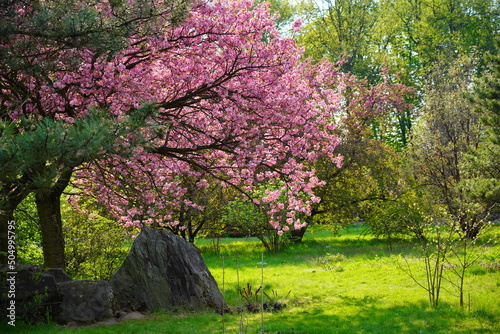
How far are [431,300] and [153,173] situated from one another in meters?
6.32

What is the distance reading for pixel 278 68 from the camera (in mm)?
9078

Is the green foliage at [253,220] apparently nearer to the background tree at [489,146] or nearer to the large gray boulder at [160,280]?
the background tree at [489,146]

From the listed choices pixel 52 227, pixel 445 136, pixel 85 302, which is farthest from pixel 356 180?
pixel 85 302

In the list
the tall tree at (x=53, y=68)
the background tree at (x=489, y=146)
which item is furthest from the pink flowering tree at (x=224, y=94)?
the background tree at (x=489, y=146)

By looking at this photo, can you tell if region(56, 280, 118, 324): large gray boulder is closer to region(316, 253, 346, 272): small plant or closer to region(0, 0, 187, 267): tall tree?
region(0, 0, 187, 267): tall tree

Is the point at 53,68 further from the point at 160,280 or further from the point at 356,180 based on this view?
the point at 356,180

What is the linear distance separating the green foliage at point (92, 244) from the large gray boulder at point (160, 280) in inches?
72.8

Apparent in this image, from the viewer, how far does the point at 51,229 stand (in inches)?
369

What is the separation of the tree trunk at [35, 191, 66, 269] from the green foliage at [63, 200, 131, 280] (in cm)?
170

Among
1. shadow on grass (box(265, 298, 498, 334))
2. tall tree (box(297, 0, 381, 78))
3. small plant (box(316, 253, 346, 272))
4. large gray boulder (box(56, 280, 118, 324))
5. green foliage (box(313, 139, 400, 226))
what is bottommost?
shadow on grass (box(265, 298, 498, 334))

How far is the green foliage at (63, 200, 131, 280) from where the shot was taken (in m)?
11.3

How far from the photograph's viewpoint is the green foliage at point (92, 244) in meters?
11.3

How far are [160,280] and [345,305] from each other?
12.6 feet

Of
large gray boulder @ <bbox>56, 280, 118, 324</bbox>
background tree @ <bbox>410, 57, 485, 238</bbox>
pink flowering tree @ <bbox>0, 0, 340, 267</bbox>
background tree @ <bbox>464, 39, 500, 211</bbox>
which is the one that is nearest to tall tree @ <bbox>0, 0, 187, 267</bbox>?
pink flowering tree @ <bbox>0, 0, 340, 267</bbox>
